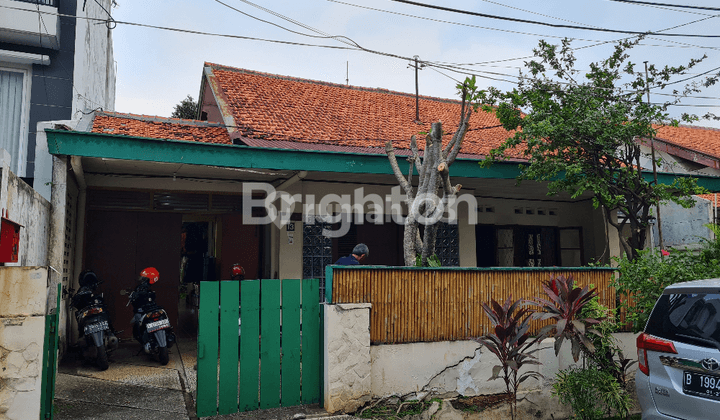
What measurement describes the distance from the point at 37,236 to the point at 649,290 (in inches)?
258

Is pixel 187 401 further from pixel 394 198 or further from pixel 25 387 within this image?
pixel 394 198

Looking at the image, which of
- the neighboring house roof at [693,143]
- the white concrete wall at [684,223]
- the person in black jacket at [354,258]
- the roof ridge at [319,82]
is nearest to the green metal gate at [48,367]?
the person in black jacket at [354,258]

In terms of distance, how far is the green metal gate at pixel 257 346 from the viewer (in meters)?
4.91

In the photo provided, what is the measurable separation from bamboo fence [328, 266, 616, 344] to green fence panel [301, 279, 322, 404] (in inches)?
12.9

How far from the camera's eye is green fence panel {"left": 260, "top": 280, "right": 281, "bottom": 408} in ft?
16.6

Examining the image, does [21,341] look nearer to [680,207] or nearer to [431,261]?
[431,261]

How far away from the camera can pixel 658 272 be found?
5184mm

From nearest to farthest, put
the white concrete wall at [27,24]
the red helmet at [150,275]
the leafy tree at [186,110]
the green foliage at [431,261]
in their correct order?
the green foliage at [431,261] < the red helmet at [150,275] < the white concrete wall at [27,24] < the leafy tree at [186,110]

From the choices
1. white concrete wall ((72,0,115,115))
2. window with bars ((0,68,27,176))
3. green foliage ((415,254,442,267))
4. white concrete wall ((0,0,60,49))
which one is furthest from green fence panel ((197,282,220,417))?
white concrete wall ((0,0,60,49))

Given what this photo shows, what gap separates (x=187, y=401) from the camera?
17.7ft

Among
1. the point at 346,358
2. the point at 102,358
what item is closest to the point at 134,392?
the point at 102,358

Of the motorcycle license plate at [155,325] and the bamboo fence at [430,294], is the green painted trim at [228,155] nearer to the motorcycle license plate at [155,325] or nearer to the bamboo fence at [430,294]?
the motorcycle license plate at [155,325]

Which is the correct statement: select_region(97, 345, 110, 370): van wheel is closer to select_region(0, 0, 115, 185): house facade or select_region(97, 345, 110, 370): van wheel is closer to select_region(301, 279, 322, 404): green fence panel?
select_region(301, 279, 322, 404): green fence panel

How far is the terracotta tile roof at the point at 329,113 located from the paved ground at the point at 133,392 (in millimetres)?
3931
